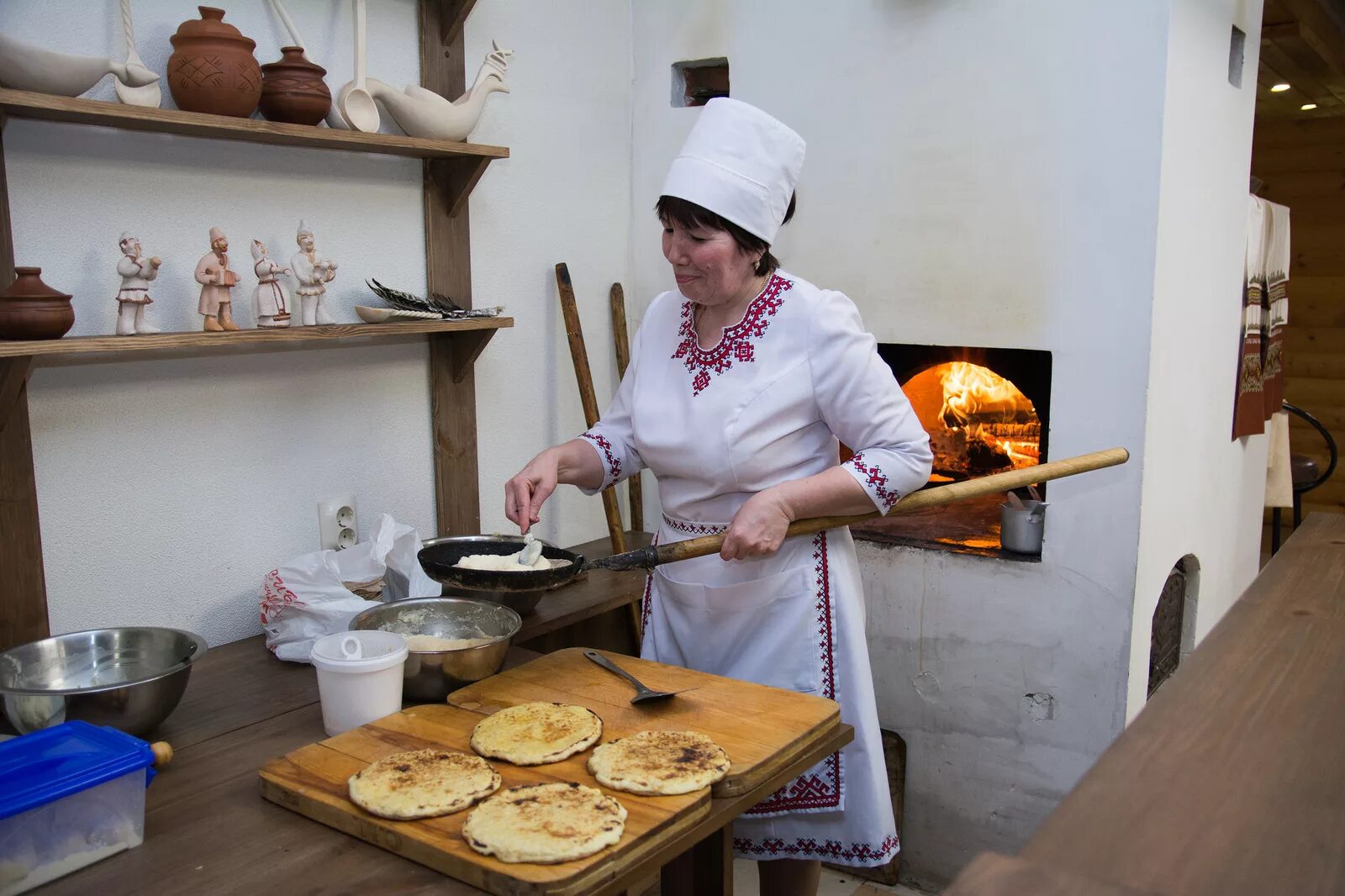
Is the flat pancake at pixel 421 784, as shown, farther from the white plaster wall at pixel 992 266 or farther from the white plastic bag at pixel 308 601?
the white plaster wall at pixel 992 266

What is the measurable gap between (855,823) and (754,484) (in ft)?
2.15

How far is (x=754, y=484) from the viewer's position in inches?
77.2

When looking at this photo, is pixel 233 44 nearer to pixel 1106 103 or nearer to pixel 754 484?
pixel 754 484

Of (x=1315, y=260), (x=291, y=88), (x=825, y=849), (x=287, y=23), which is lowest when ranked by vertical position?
(x=825, y=849)

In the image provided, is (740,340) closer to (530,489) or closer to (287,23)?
(530,489)

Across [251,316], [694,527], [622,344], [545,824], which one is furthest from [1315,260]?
[545,824]

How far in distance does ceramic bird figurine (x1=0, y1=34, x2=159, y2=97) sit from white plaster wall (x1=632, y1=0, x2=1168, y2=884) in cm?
178

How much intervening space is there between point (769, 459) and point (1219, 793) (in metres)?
1.35

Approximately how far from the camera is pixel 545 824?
1.29 m

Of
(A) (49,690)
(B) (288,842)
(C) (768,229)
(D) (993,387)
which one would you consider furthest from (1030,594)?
(A) (49,690)

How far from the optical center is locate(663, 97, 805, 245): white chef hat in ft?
6.13

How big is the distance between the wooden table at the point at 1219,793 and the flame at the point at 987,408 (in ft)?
7.62

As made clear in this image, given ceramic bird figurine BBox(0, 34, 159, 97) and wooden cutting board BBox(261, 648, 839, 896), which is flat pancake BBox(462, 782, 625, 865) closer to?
wooden cutting board BBox(261, 648, 839, 896)

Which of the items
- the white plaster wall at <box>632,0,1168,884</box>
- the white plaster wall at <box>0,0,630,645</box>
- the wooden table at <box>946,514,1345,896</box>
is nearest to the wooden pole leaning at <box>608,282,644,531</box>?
the white plaster wall at <box>0,0,630,645</box>
